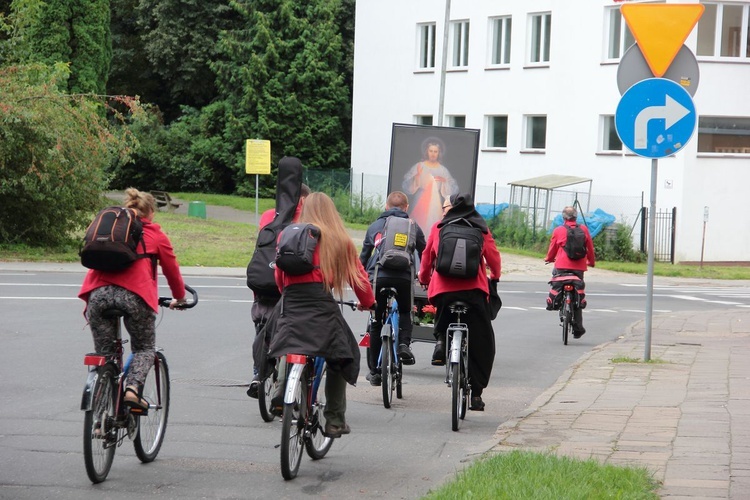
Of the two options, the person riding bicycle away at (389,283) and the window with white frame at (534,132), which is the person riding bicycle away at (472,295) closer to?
the person riding bicycle away at (389,283)

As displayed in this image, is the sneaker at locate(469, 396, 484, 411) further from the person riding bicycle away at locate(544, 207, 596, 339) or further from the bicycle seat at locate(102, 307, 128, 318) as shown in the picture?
the person riding bicycle away at locate(544, 207, 596, 339)

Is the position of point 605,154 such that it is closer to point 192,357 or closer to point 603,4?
point 603,4

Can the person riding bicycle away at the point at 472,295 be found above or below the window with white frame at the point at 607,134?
below

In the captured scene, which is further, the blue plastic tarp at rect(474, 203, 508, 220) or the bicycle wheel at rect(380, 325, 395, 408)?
the blue plastic tarp at rect(474, 203, 508, 220)

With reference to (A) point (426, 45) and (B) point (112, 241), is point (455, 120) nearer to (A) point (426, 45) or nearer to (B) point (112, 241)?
(A) point (426, 45)

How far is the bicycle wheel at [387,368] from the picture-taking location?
937 cm

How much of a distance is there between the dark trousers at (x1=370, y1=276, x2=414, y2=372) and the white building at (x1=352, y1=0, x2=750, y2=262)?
23.7 m

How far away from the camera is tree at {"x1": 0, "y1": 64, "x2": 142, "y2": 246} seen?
2400 centimetres

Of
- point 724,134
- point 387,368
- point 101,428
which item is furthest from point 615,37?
point 101,428

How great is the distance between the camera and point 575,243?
15102mm

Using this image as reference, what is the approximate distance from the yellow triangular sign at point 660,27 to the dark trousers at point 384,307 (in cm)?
352

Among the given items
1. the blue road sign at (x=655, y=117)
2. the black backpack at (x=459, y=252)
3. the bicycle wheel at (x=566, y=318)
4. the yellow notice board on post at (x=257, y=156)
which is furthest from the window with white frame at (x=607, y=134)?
the black backpack at (x=459, y=252)

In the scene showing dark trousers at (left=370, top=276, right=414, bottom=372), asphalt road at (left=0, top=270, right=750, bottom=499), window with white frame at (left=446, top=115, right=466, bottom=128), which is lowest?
asphalt road at (left=0, top=270, right=750, bottom=499)

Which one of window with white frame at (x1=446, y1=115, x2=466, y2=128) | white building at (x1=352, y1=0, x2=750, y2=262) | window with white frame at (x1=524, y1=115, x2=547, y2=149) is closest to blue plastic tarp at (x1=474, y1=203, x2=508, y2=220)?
white building at (x1=352, y1=0, x2=750, y2=262)
